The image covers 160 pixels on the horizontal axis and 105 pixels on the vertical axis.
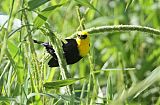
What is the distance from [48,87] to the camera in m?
1.48

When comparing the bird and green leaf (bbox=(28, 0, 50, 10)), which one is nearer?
green leaf (bbox=(28, 0, 50, 10))

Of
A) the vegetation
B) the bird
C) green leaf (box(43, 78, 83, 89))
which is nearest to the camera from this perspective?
green leaf (box(43, 78, 83, 89))

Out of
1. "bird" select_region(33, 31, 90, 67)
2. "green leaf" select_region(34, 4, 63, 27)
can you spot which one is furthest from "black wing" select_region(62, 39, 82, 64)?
"green leaf" select_region(34, 4, 63, 27)

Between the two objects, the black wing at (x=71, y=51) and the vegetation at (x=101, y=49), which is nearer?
the vegetation at (x=101, y=49)

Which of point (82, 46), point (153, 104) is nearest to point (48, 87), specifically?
point (82, 46)

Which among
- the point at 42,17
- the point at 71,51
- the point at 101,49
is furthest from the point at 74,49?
the point at 101,49

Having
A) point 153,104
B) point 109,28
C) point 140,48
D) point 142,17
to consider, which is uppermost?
point 142,17

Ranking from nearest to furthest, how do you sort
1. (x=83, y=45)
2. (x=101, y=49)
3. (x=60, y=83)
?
(x=60, y=83) → (x=83, y=45) → (x=101, y=49)

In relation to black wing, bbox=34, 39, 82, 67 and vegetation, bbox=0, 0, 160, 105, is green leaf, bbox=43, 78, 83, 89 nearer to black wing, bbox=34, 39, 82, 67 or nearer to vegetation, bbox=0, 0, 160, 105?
vegetation, bbox=0, 0, 160, 105

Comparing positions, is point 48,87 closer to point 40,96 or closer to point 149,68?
point 40,96

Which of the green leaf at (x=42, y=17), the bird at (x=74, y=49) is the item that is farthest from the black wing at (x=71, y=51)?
the green leaf at (x=42, y=17)

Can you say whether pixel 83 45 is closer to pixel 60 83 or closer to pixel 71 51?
pixel 71 51

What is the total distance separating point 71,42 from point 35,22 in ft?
1.26

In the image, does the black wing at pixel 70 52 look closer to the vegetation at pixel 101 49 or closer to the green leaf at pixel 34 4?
the vegetation at pixel 101 49
